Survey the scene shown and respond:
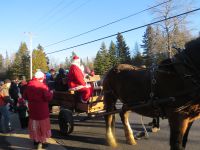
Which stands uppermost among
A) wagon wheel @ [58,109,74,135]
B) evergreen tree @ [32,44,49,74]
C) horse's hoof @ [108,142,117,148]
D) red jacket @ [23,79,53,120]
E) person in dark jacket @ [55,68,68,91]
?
evergreen tree @ [32,44,49,74]

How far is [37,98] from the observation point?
283 inches

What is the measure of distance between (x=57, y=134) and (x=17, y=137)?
1054 mm

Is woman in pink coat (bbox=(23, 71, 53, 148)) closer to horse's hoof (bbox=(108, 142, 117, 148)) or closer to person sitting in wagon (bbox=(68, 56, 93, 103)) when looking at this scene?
person sitting in wagon (bbox=(68, 56, 93, 103))

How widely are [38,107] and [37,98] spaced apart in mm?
213

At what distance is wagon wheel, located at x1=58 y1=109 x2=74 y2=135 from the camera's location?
8328 mm

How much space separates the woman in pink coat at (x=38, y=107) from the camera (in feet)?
23.6

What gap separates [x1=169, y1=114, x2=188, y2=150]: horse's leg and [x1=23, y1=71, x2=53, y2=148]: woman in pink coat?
9.93 feet

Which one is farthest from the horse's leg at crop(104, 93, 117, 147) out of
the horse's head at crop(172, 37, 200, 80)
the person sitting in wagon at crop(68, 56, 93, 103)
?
the horse's head at crop(172, 37, 200, 80)

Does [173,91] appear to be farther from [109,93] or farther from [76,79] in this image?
[76,79]

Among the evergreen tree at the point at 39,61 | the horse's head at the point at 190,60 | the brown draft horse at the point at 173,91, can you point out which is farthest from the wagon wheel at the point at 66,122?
the evergreen tree at the point at 39,61

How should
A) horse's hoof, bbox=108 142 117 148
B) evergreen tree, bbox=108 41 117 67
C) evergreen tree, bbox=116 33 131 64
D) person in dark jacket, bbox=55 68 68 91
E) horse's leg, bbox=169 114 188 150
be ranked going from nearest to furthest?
1. horse's leg, bbox=169 114 188 150
2. horse's hoof, bbox=108 142 117 148
3. person in dark jacket, bbox=55 68 68 91
4. evergreen tree, bbox=108 41 117 67
5. evergreen tree, bbox=116 33 131 64

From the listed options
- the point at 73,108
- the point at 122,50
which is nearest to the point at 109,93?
the point at 73,108

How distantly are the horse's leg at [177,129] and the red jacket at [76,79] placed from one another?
3465 millimetres

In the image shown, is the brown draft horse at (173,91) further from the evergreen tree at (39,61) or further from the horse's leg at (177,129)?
the evergreen tree at (39,61)
